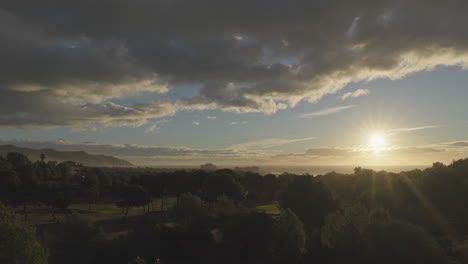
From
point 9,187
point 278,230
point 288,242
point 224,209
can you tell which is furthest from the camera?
point 9,187

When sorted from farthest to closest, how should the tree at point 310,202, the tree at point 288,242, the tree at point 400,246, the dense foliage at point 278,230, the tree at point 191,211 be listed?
the tree at point 310,202
the tree at point 191,211
the tree at point 288,242
the dense foliage at point 278,230
the tree at point 400,246

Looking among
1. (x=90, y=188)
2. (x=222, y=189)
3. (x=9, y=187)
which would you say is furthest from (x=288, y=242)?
(x=9, y=187)

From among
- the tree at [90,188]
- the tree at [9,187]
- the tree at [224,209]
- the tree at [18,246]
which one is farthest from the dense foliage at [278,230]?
the tree at [90,188]

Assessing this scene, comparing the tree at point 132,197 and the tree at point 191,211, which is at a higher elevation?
the tree at point 191,211

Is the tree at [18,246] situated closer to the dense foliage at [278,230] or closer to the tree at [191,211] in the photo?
the dense foliage at [278,230]

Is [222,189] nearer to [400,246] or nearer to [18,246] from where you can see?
[400,246]

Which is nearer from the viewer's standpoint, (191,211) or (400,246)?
(400,246)

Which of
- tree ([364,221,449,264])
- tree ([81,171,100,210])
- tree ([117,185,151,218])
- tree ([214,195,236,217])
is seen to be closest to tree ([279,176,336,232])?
tree ([214,195,236,217])
